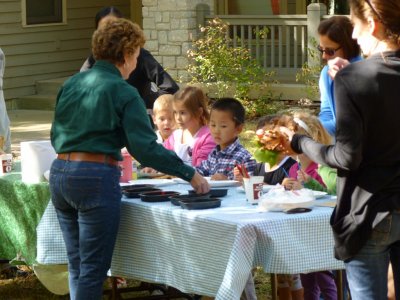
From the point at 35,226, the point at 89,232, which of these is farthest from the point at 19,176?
the point at 89,232

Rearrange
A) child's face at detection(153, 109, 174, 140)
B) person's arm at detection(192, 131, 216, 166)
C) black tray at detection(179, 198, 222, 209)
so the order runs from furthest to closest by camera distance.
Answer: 1. child's face at detection(153, 109, 174, 140)
2. person's arm at detection(192, 131, 216, 166)
3. black tray at detection(179, 198, 222, 209)

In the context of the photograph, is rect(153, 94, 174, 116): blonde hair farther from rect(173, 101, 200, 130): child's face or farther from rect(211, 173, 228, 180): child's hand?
rect(211, 173, 228, 180): child's hand

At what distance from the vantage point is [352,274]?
373 centimetres

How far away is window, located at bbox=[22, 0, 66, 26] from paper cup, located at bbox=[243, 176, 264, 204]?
41.5ft

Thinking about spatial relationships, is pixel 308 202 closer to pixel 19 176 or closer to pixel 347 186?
pixel 347 186

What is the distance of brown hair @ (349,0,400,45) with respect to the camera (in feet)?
11.8

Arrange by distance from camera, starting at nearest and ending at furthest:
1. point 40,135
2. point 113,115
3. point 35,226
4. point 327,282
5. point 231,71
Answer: point 113,115 → point 327,282 → point 35,226 → point 40,135 → point 231,71

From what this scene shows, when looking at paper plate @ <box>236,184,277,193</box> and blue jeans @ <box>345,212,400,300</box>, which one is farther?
paper plate @ <box>236,184,277,193</box>

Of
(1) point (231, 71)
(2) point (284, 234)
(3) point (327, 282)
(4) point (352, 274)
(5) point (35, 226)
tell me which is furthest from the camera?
(1) point (231, 71)

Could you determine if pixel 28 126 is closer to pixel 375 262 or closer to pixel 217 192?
pixel 217 192

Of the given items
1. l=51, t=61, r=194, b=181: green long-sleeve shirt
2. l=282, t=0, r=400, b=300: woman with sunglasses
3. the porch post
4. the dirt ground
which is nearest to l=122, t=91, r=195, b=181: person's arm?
l=51, t=61, r=194, b=181: green long-sleeve shirt

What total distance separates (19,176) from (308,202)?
2220mm

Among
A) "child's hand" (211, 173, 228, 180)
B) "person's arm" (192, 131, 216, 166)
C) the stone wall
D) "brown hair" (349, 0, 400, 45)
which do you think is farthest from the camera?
the stone wall

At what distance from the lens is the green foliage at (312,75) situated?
578 inches
